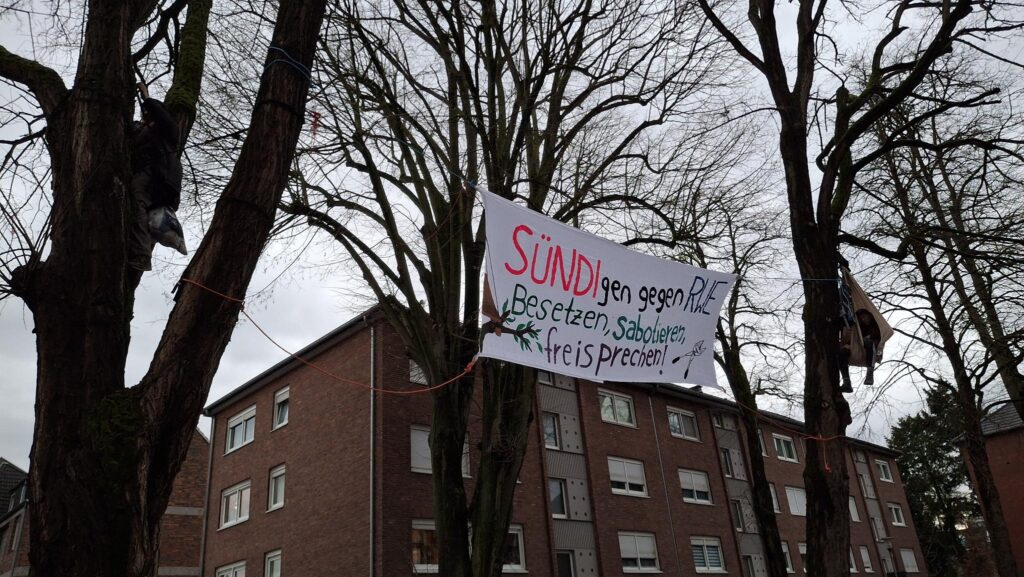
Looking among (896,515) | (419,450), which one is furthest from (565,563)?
(896,515)

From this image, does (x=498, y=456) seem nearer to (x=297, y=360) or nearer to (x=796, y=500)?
(x=297, y=360)

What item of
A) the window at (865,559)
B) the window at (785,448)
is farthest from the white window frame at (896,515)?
the window at (785,448)

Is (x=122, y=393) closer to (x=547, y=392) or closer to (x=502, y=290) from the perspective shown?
(x=502, y=290)

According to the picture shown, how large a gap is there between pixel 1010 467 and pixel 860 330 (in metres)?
37.1

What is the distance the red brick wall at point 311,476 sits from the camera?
65.9 feet

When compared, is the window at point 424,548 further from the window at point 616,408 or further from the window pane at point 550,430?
the window at point 616,408

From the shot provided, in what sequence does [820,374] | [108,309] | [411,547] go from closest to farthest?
[108,309] → [820,374] → [411,547]

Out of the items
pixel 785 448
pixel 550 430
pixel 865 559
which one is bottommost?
pixel 865 559

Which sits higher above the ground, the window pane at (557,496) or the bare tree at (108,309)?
the window pane at (557,496)

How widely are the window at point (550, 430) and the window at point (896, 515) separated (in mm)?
28310

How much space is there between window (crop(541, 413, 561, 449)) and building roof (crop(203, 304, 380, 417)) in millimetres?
7305

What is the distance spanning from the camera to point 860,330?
26.9ft

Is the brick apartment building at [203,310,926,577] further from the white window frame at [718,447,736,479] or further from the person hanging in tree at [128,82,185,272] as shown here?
the person hanging in tree at [128,82,185,272]

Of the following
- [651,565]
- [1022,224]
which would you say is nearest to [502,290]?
[1022,224]
